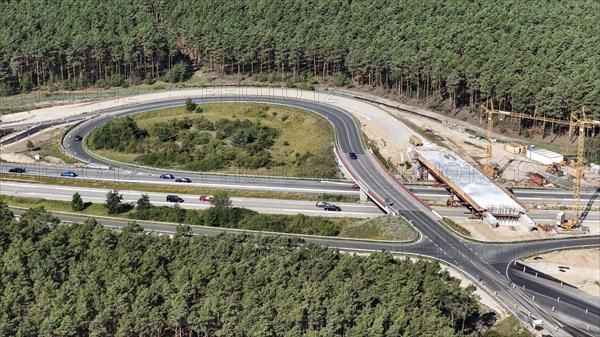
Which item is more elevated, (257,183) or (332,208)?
(257,183)

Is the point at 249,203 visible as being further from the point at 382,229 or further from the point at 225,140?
the point at 225,140

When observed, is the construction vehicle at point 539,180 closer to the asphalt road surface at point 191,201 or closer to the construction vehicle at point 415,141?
the construction vehicle at point 415,141

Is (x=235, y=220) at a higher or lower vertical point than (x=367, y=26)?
lower

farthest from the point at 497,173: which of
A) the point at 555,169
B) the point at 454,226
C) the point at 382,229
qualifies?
the point at 382,229

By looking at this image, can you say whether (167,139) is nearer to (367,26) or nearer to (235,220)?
(235,220)

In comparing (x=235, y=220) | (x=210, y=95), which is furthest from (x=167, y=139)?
(x=235, y=220)

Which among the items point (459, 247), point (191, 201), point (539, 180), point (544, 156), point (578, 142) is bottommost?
point (459, 247)

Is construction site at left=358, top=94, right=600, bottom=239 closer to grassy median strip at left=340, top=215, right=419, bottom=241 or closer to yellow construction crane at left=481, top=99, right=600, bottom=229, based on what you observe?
yellow construction crane at left=481, top=99, right=600, bottom=229
